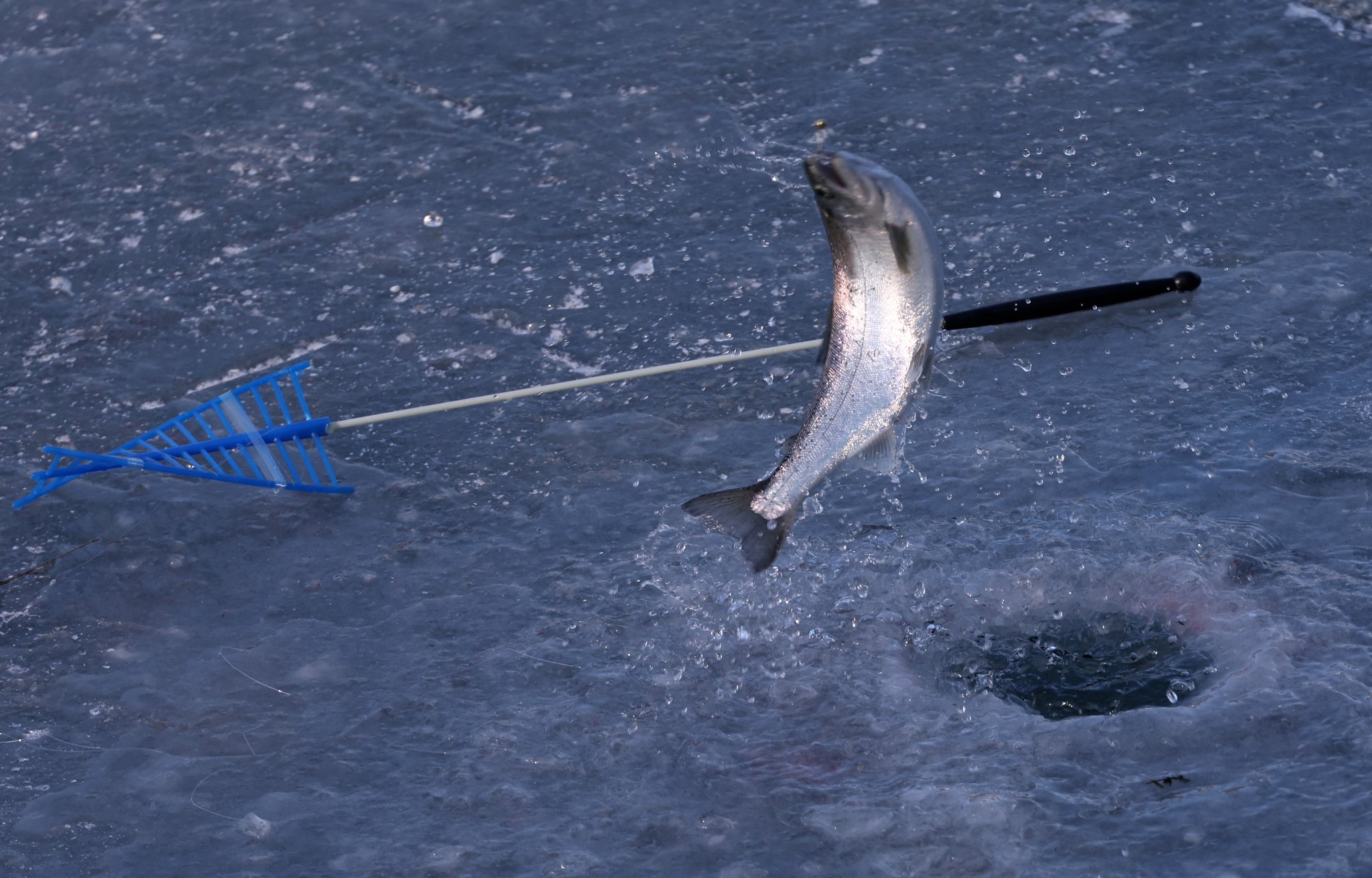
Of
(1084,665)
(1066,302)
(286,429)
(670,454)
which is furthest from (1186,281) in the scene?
(286,429)

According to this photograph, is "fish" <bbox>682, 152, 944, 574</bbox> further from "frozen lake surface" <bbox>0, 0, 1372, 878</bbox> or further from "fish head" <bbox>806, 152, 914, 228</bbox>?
"frozen lake surface" <bbox>0, 0, 1372, 878</bbox>

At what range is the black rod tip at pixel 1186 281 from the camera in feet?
14.6

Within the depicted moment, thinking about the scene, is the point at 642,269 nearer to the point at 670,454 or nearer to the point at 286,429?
the point at 670,454

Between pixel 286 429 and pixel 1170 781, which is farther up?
pixel 286 429

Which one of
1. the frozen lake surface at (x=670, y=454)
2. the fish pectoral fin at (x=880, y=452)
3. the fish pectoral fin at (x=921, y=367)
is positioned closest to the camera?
the fish pectoral fin at (x=921, y=367)

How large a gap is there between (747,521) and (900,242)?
695 mm

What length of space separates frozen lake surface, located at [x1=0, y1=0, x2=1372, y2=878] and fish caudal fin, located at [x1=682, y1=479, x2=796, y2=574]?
1.64ft

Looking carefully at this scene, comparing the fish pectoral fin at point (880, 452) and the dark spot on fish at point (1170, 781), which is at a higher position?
the fish pectoral fin at point (880, 452)

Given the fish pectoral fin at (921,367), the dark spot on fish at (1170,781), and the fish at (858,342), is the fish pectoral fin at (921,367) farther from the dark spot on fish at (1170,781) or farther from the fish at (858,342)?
the dark spot on fish at (1170,781)

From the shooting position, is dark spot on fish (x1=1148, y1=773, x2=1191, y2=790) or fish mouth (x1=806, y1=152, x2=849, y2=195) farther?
dark spot on fish (x1=1148, y1=773, x2=1191, y2=790)

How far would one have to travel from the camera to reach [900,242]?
9.05 ft

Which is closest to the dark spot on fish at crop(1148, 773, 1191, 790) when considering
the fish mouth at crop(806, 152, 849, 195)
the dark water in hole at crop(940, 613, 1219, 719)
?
the dark water in hole at crop(940, 613, 1219, 719)

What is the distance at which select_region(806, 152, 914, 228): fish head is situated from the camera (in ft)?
8.98

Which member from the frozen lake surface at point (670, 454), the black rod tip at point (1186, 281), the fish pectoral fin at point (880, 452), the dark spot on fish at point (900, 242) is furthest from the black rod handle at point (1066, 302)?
the dark spot on fish at point (900, 242)
